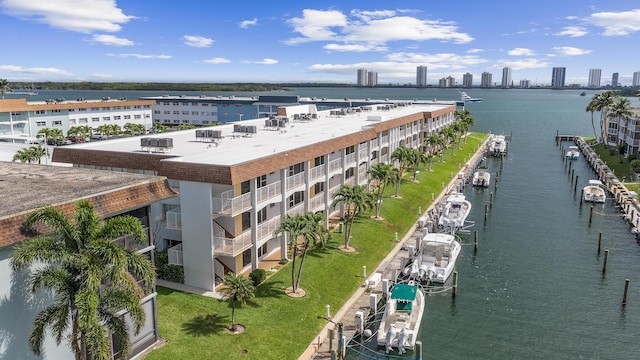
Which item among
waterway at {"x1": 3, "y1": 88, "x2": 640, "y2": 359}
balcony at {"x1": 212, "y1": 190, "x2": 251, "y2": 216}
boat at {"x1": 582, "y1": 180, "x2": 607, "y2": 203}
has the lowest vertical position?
waterway at {"x1": 3, "y1": 88, "x2": 640, "y2": 359}

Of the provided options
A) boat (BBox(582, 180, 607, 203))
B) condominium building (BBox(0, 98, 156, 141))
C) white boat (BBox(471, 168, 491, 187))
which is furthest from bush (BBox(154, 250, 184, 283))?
boat (BBox(582, 180, 607, 203))

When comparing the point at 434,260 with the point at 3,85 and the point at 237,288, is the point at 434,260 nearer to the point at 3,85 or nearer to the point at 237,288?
the point at 237,288

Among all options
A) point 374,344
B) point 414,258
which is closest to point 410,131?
point 414,258

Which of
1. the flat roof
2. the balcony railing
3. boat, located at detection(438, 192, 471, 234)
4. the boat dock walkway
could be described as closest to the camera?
the boat dock walkway

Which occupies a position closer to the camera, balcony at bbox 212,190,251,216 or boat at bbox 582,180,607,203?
balcony at bbox 212,190,251,216

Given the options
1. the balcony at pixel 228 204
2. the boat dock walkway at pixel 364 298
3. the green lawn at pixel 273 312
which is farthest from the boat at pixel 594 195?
the balcony at pixel 228 204

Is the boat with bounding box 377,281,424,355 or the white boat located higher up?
the white boat

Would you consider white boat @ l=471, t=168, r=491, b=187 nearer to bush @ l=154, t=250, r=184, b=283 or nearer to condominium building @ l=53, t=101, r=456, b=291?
condominium building @ l=53, t=101, r=456, b=291
